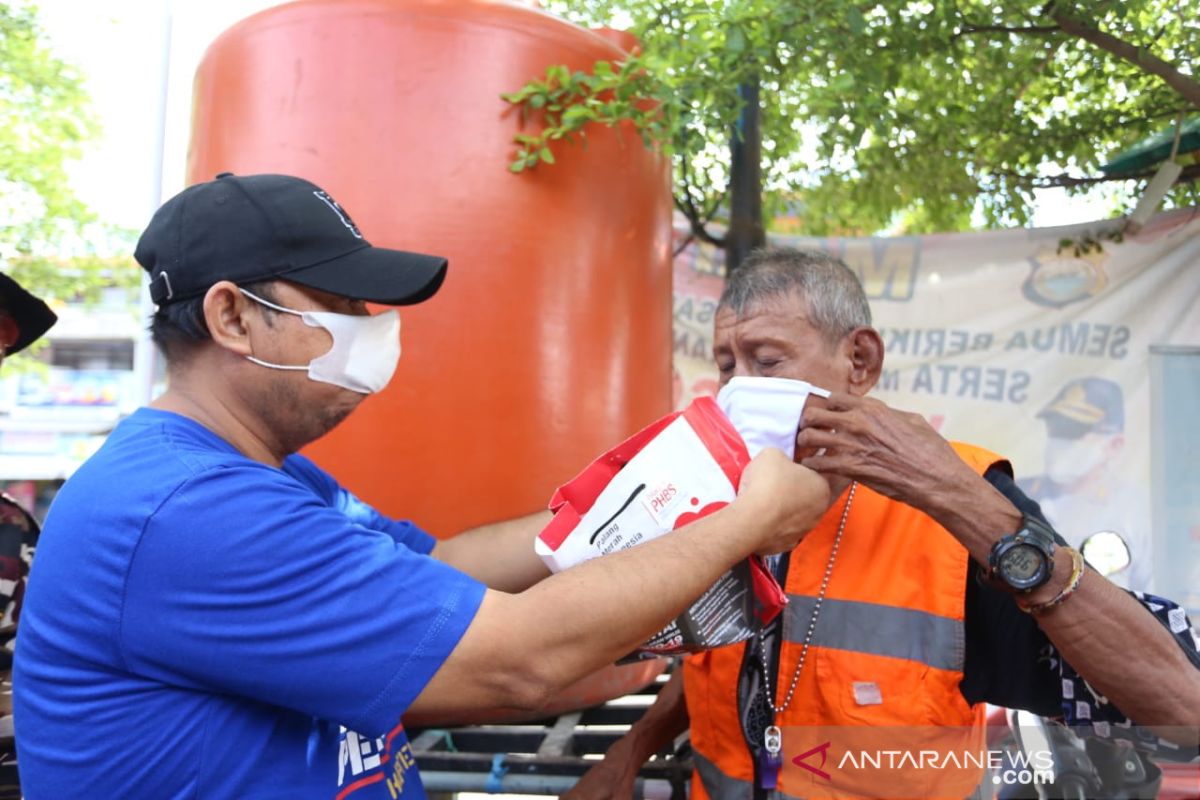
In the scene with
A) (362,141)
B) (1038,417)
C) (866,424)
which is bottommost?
(1038,417)

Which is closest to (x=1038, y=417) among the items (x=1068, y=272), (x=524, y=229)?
(x=1068, y=272)

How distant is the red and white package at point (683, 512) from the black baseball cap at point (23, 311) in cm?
191

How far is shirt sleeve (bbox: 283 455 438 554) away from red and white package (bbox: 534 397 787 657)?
0.48m

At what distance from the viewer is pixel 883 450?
64.1 inches

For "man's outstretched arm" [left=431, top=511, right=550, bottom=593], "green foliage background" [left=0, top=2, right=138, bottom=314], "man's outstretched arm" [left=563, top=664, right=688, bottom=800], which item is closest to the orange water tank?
"man's outstretched arm" [left=431, top=511, right=550, bottom=593]

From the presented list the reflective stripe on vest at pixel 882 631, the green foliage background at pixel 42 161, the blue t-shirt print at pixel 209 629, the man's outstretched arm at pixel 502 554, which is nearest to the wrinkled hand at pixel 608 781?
the man's outstretched arm at pixel 502 554

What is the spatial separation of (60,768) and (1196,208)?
404cm

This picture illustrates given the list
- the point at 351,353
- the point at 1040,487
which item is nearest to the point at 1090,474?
the point at 1040,487

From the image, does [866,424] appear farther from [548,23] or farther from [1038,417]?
[1038,417]

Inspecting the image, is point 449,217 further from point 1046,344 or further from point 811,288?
point 1046,344

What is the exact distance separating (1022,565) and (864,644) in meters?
0.40

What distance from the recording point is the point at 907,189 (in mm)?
4051

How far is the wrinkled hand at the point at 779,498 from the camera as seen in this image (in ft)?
4.88

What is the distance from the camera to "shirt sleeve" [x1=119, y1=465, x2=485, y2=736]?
1223 millimetres
